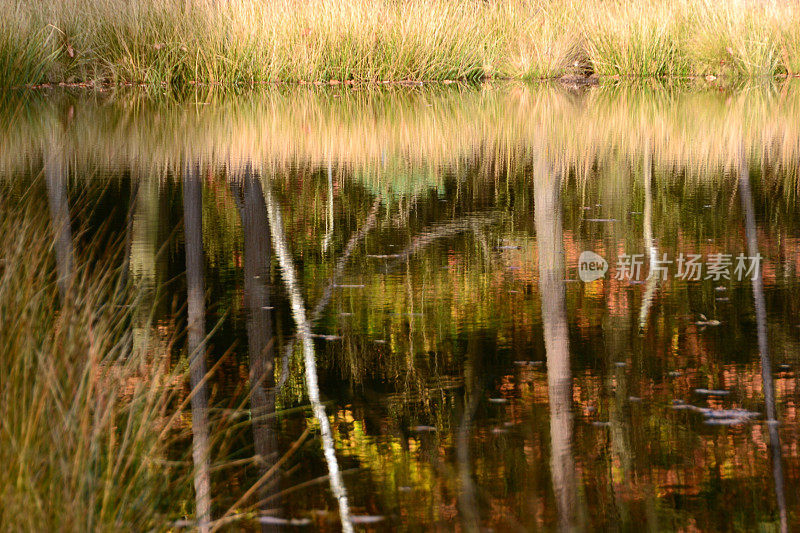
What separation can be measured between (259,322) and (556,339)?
1566 millimetres

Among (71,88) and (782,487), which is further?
(71,88)

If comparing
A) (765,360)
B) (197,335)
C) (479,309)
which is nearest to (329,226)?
(479,309)

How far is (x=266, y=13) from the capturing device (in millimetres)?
21672

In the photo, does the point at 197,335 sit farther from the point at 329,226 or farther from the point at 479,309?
the point at 329,226

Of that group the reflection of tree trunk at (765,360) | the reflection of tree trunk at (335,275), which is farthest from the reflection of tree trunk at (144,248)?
the reflection of tree trunk at (765,360)

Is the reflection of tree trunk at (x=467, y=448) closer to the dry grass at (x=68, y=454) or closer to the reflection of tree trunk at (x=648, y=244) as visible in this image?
the dry grass at (x=68, y=454)

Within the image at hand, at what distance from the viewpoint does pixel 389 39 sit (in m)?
22.7

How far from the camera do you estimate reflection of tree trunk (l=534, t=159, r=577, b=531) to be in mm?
3939

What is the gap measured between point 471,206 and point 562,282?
282 cm

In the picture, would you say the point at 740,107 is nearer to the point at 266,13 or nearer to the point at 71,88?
the point at 266,13

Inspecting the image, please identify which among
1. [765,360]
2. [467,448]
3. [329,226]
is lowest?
[467,448]

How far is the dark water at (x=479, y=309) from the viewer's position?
13.0 feet

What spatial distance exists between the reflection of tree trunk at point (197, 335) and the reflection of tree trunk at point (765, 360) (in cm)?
181

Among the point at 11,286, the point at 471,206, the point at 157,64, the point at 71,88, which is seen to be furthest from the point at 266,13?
the point at 11,286
